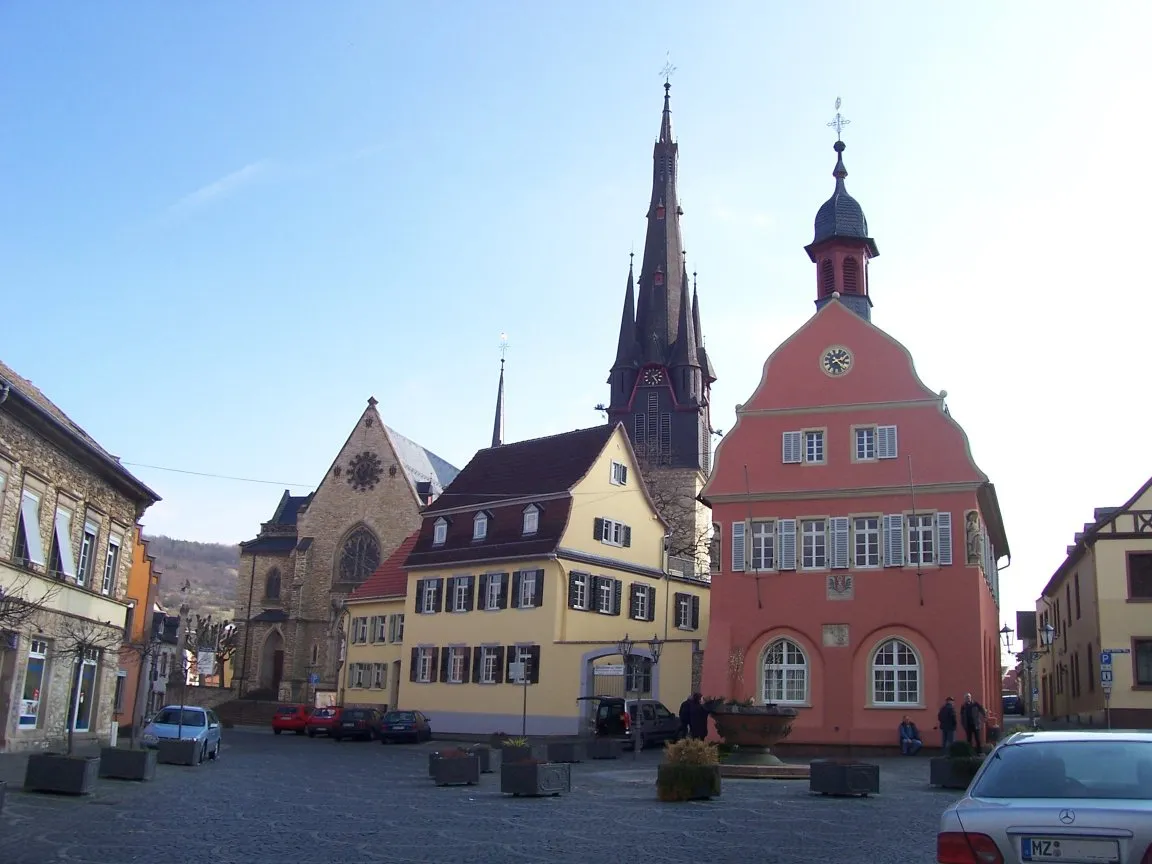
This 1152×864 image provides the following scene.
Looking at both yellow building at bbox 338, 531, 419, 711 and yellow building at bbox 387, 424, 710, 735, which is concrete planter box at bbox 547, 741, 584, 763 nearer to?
yellow building at bbox 387, 424, 710, 735

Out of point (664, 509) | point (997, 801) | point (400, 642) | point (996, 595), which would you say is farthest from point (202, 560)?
point (997, 801)

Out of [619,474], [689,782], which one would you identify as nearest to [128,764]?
[689,782]

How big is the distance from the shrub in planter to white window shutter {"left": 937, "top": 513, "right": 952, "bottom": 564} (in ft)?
50.6

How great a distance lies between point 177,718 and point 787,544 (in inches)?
635

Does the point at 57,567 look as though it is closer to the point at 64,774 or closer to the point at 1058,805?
the point at 64,774

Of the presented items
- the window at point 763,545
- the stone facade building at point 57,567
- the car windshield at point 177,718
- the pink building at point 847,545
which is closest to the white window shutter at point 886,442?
the pink building at point 847,545

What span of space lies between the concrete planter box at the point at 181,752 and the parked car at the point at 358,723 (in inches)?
652

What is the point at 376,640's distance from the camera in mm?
51031

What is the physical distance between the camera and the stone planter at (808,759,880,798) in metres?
18.2

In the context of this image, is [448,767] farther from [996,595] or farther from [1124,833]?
[996,595]

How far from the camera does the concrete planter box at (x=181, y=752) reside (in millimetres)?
24422

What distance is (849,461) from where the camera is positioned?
32688 millimetres

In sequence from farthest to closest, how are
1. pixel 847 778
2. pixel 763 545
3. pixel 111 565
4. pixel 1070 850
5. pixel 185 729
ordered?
pixel 763 545
pixel 111 565
pixel 185 729
pixel 847 778
pixel 1070 850

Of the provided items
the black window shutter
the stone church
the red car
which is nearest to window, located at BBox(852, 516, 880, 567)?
the black window shutter
